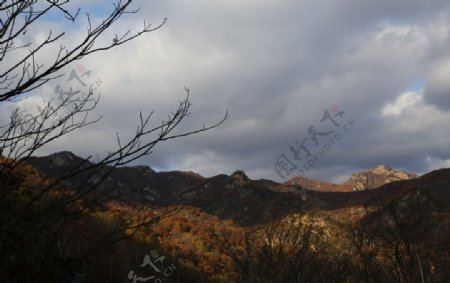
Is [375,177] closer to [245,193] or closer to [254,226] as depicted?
[245,193]

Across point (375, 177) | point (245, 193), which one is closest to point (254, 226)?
point (245, 193)

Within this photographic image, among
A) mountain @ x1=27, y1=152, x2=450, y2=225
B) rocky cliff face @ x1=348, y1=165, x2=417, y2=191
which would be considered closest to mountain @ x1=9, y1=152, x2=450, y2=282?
mountain @ x1=27, y1=152, x2=450, y2=225

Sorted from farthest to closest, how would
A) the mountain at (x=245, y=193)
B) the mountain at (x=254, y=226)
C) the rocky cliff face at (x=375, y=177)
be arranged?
the rocky cliff face at (x=375, y=177)
the mountain at (x=245, y=193)
the mountain at (x=254, y=226)

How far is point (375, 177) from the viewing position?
164 m

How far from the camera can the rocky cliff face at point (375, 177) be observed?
155 meters

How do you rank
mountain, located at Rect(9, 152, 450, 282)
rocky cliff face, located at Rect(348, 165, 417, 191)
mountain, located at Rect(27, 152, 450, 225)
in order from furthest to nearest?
rocky cliff face, located at Rect(348, 165, 417, 191) → mountain, located at Rect(27, 152, 450, 225) → mountain, located at Rect(9, 152, 450, 282)

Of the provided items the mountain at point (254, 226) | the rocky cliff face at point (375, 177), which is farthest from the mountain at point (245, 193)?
the rocky cliff face at point (375, 177)

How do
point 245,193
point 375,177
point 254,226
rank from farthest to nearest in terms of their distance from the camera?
point 375,177
point 245,193
point 254,226

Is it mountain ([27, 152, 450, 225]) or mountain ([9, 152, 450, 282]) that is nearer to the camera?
mountain ([9, 152, 450, 282])

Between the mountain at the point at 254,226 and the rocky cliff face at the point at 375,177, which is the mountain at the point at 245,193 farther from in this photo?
the rocky cliff face at the point at 375,177

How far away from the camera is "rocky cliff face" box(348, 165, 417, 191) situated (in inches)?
6097

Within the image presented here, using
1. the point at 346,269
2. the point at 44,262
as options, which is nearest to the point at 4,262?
the point at 44,262

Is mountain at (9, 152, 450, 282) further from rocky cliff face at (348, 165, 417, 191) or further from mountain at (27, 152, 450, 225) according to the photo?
rocky cliff face at (348, 165, 417, 191)

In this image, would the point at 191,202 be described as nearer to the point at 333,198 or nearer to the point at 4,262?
the point at 333,198
